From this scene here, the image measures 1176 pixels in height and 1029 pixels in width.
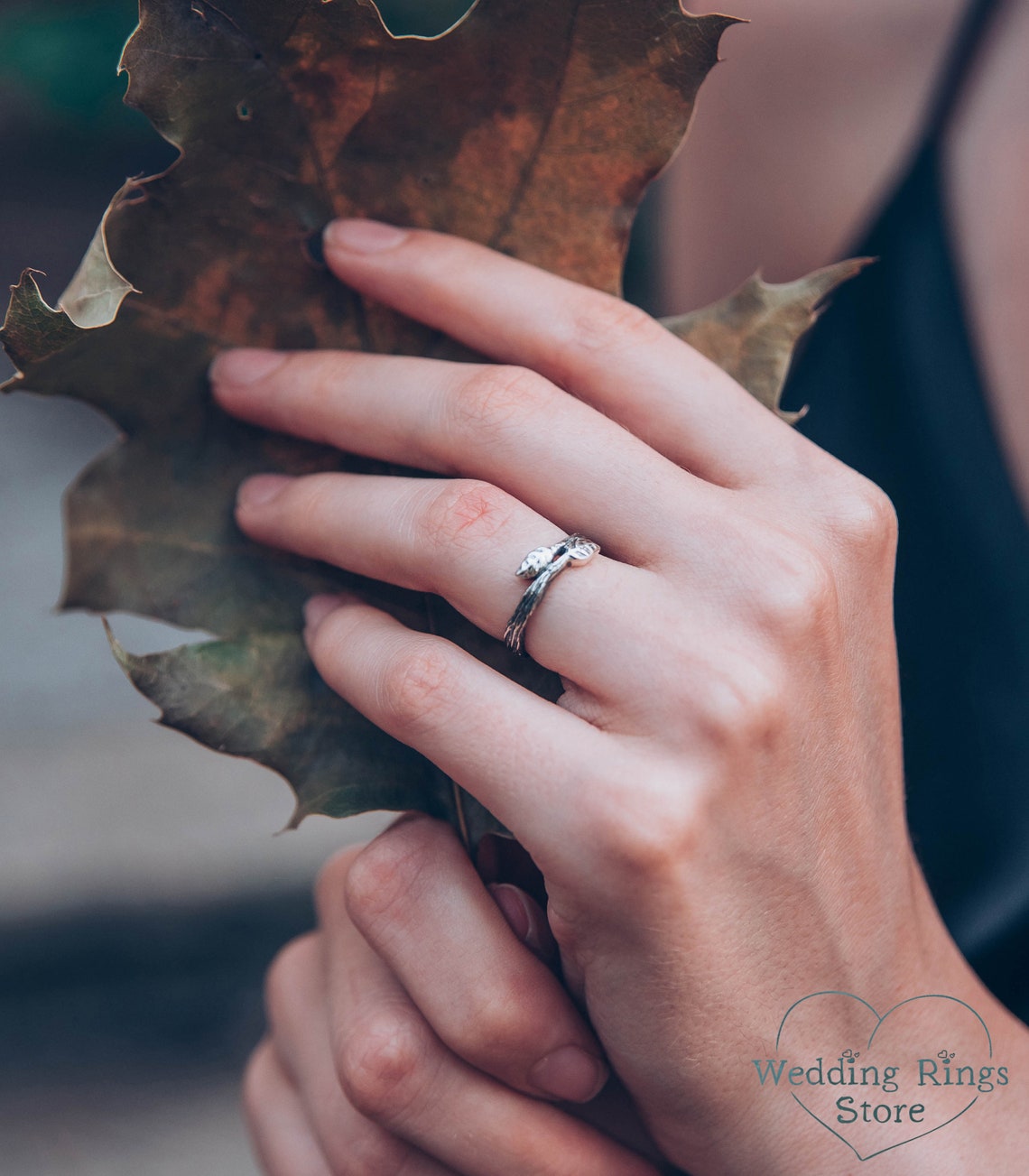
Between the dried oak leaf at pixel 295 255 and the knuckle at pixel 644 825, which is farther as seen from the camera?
the dried oak leaf at pixel 295 255

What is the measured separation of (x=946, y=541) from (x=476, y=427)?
79cm

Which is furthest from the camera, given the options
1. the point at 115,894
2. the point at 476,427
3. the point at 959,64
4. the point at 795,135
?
the point at 115,894

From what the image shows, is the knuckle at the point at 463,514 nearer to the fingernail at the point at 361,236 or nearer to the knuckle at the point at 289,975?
the fingernail at the point at 361,236

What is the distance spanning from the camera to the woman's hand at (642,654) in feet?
1.69

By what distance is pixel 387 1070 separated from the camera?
0.63 meters

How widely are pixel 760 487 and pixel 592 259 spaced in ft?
0.76

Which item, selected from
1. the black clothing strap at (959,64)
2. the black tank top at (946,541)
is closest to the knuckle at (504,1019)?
the black tank top at (946,541)

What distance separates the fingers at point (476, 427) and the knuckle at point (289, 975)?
49cm

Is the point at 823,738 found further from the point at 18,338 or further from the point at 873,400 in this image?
the point at 873,400

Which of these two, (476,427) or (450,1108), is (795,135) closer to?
(476,427)

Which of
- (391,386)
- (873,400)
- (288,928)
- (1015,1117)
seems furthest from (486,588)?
(288,928)

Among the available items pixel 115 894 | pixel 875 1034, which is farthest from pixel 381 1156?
pixel 115 894

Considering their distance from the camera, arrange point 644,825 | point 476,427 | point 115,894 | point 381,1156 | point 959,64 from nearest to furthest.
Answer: point 644,825, point 476,427, point 381,1156, point 959,64, point 115,894

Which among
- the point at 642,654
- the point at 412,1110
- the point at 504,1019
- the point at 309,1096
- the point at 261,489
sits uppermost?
the point at 642,654
